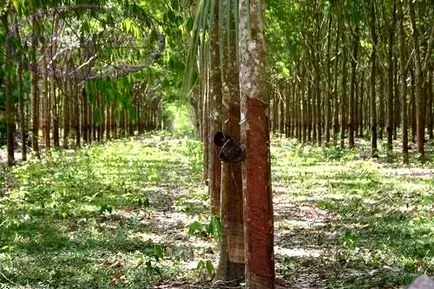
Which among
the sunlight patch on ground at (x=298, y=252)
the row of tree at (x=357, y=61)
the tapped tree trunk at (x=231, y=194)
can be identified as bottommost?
the sunlight patch on ground at (x=298, y=252)

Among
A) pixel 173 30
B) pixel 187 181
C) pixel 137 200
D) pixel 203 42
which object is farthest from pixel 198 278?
pixel 187 181

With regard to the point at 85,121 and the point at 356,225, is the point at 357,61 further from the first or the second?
the point at 356,225

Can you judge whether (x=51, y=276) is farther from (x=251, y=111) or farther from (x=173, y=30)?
(x=173, y=30)

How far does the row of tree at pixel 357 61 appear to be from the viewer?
2155 cm

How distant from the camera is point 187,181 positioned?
18.4 metres

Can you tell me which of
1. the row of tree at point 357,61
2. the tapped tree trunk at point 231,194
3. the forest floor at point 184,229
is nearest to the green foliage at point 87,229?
the forest floor at point 184,229

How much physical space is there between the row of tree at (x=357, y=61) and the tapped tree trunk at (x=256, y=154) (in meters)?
11.7

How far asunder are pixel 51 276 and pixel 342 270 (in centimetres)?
337

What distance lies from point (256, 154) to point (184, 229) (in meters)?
5.31

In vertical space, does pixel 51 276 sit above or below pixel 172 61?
below

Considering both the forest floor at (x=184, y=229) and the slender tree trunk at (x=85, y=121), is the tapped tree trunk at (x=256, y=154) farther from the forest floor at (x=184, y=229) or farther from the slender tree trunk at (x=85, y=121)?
the slender tree trunk at (x=85, y=121)

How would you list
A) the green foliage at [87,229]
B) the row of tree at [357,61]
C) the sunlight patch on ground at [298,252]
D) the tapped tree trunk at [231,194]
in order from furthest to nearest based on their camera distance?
the row of tree at [357,61], the sunlight patch on ground at [298,252], the green foliage at [87,229], the tapped tree trunk at [231,194]

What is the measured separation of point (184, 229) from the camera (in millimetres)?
11070

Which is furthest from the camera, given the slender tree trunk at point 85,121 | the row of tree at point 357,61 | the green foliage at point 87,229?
the slender tree trunk at point 85,121
